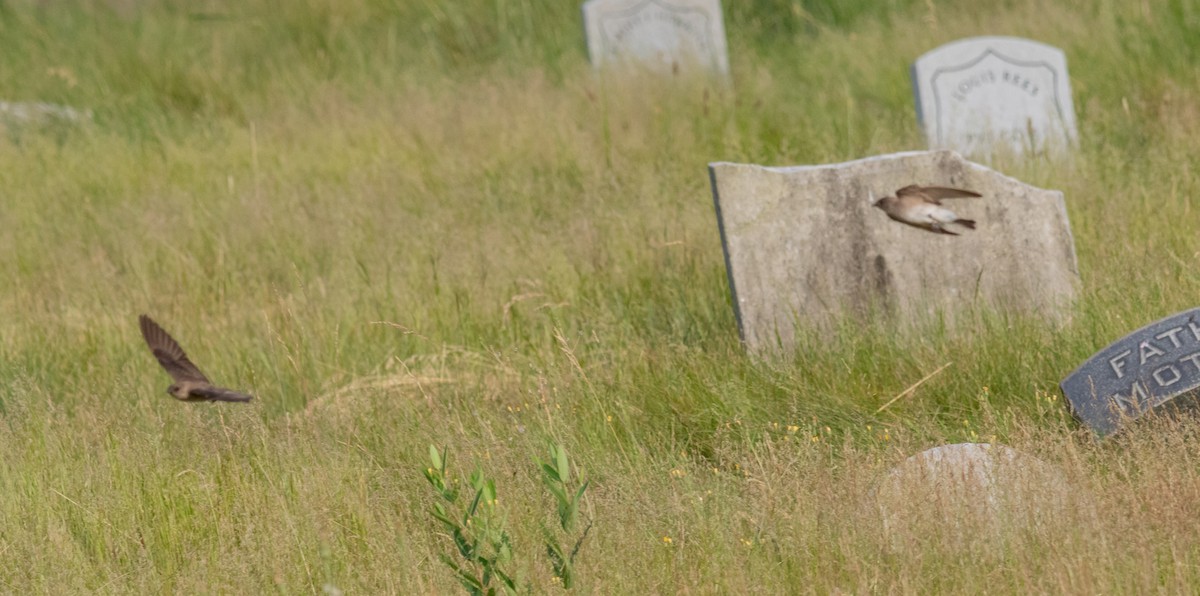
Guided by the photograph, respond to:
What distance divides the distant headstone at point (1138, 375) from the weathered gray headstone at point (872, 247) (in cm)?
98

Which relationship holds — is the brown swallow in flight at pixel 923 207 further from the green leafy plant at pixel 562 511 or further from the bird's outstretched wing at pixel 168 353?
the bird's outstretched wing at pixel 168 353

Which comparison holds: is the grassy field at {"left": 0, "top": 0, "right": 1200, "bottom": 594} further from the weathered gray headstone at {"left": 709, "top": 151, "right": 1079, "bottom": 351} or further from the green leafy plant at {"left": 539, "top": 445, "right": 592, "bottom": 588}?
the weathered gray headstone at {"left": 709, "top": 151, "right": 1079, "bottom": 351}

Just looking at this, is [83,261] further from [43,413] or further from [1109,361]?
[1109,361]

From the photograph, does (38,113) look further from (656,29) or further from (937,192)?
(937,192)

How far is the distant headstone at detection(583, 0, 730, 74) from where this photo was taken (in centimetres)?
882

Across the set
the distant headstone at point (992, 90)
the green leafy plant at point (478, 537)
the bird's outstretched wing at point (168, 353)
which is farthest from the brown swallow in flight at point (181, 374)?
the distant headstone at point (992, 90)

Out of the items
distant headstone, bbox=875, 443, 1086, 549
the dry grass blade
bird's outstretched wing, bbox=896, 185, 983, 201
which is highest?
bird's outstretched wing, bbox=896, 185, 983, 201

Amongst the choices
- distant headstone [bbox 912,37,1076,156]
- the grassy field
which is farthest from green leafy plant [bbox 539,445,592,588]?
distant headstone [bbox 912,37,1076,156]

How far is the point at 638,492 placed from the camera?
11.3 ft

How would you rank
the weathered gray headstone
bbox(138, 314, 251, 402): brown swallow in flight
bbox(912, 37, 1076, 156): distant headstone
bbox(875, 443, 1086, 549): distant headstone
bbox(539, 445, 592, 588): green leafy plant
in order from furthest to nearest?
1. bbox(912, 37, 1076, 156): distant headstone
2. the weathered gray headstone
3. bbox(138, 314, 251, 402): brown swallow in flight
4. bbox(875, 443, 1086, 549): distant headstone
5. bbox(539, 445, 592, 588): green leafy plant

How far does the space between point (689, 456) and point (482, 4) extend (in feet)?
24.4

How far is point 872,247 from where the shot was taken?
471cm

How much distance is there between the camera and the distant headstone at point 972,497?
2998mm

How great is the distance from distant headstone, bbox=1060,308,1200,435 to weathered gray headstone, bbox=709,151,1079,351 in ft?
3.22
